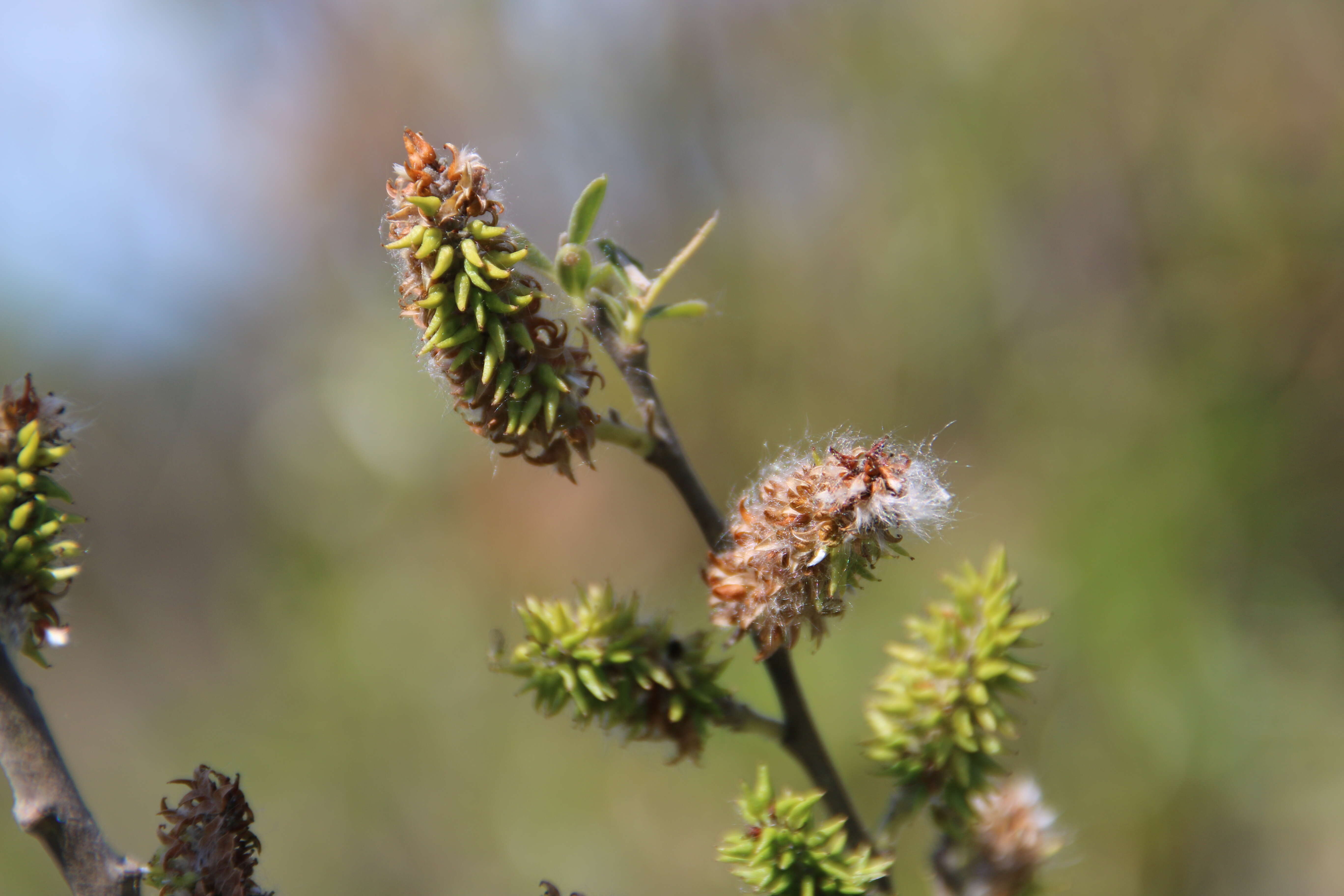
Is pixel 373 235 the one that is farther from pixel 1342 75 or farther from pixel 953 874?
pixel 953 874

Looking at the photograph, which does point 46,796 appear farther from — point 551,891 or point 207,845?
point 551,891

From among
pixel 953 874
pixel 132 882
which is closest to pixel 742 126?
pixel 953 874

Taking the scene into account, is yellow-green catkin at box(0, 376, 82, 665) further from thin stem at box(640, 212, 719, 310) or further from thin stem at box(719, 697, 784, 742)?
thin stem at box(719, 697, 784, 742)

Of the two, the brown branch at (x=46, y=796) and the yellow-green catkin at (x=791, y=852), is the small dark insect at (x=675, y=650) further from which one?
the brown branch at (x=46, y=796)

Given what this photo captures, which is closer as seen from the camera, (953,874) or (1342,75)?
(953,874)

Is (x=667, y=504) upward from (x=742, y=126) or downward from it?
downward

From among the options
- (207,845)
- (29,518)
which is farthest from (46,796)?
(29,518)

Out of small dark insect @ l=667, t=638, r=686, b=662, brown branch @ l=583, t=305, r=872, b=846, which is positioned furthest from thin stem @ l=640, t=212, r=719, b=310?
small dark insect @ l=667, t=638, r=686, b=662
